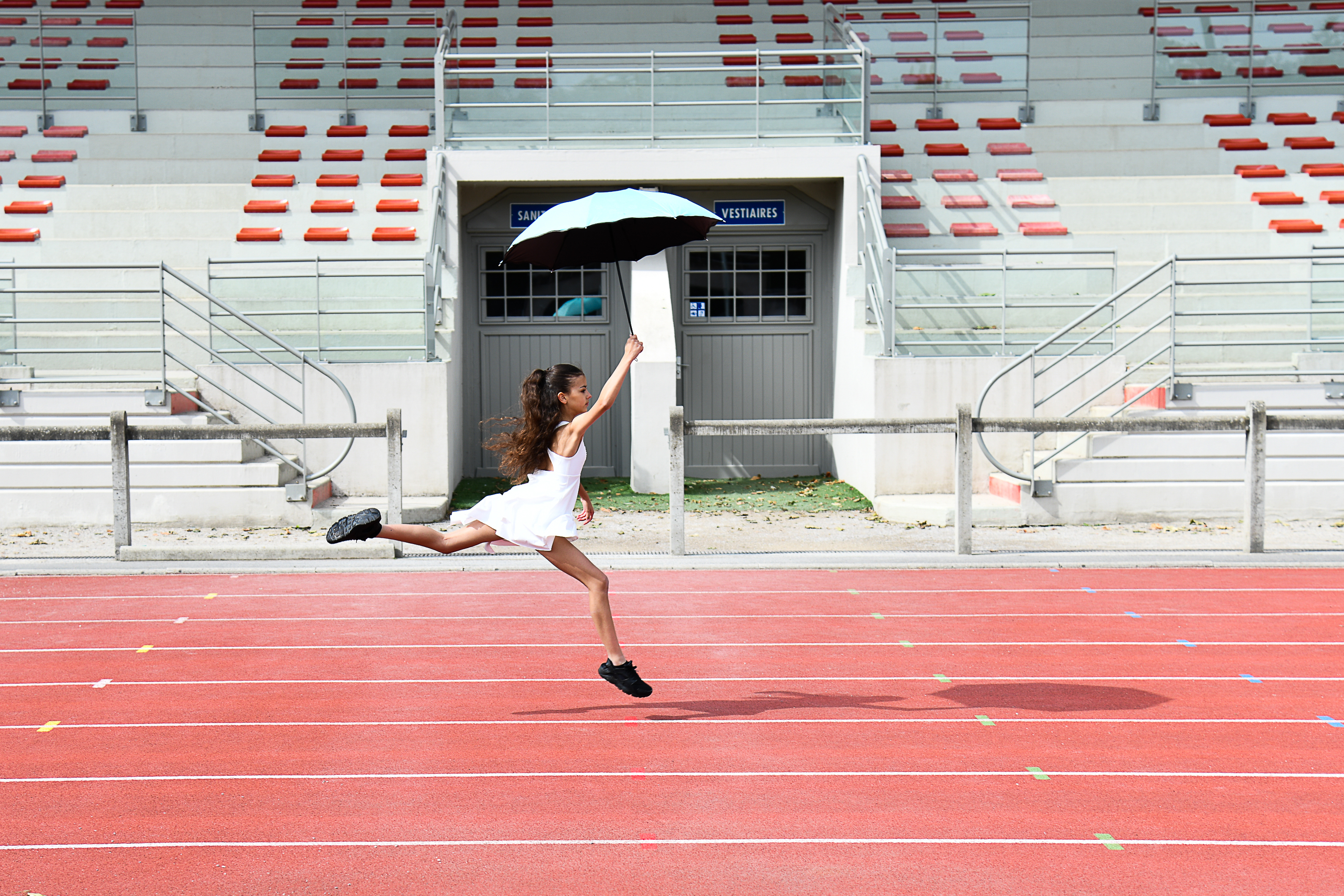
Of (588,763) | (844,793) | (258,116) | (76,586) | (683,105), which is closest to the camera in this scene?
(844,793)

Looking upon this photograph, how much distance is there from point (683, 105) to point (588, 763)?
12.5 meters

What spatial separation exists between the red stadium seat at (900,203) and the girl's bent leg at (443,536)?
1190cm

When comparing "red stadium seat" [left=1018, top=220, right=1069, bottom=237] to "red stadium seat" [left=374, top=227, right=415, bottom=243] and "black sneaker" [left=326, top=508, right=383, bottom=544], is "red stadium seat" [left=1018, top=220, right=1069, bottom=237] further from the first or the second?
"black sneaker" [left=326, top=508, right=383, bottom=544]

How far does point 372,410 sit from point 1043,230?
29.7ft

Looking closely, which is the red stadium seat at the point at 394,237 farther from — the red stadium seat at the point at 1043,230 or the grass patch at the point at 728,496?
the red stadium seat at the point at 1043,230

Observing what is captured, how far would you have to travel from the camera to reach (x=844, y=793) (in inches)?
196

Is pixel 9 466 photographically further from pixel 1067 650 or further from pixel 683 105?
pixel 1067 650

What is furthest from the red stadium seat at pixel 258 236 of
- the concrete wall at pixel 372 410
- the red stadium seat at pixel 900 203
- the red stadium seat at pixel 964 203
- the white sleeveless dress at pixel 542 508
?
the white sleeveless dress at pixel 542 508

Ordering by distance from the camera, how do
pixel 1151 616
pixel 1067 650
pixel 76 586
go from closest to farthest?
pixel 1067 650
pixel 1151 616
pixel 76 586

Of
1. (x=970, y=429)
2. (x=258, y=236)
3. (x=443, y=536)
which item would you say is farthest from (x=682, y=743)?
(x=258, y=236)

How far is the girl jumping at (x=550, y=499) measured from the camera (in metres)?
5.97

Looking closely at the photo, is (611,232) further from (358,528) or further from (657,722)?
(657,722)

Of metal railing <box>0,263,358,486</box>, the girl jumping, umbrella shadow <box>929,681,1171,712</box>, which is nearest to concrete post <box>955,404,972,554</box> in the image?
umbrella shadow <box>929,681,1171,712</box>

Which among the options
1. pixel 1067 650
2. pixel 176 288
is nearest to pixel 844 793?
pixel 1067 650
